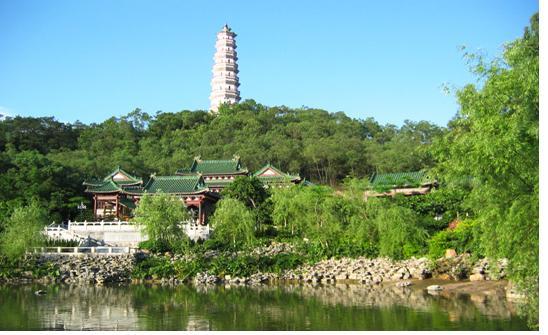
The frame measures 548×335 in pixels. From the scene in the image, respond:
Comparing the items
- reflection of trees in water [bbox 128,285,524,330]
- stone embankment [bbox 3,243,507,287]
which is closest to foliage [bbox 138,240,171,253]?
stone embankment [bbox 3,243,507,287]

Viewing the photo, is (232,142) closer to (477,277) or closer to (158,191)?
(158,191)

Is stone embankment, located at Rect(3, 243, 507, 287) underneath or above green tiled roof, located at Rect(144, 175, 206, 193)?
underneath

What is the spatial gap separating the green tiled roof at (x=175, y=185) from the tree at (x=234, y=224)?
632cm

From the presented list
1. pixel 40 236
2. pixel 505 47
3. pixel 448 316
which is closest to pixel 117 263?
pixel 40 236

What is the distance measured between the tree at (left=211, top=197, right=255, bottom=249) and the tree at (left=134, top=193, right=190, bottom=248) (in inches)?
61.7

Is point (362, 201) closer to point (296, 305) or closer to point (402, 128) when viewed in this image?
point (296, 305)

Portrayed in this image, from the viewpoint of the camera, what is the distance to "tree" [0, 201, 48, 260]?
2350 centimetres

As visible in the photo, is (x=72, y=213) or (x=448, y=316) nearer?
(x=448, y=316)

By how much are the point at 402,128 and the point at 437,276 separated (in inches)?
1481

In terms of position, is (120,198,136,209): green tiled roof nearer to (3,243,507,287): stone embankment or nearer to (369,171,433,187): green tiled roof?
(3,243,507,287): stone embankment

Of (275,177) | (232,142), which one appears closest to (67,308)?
(275,177)

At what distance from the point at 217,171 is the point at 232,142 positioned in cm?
1525

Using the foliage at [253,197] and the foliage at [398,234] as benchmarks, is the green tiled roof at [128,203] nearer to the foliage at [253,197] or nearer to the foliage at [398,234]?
the foliage at [253,197]

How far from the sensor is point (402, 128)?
192ft
